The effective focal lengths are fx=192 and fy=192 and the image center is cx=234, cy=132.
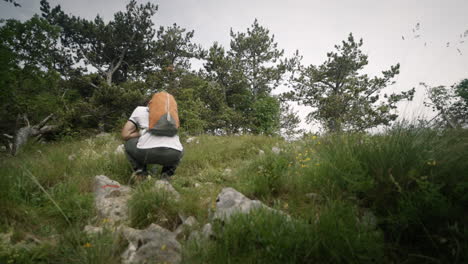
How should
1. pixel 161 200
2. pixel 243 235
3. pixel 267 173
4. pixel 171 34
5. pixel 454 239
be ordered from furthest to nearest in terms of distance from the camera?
pixel 171 34
pixel 267 173
pixel 161 200
pixel 243 235
pixel 454 239

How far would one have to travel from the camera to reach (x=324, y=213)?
1.43m

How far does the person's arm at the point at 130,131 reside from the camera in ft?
11.8

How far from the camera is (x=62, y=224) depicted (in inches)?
78.0

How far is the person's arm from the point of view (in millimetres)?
3596

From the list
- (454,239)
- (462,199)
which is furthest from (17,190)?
(462,199)

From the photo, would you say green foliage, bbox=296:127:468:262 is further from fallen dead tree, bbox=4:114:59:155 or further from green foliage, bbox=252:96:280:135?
green foliage, bbox=252:96:280:135

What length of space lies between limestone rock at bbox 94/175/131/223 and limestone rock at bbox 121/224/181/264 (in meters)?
0.55

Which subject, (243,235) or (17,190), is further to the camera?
(17,190)

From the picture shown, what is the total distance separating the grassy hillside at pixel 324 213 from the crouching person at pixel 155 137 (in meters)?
0.93

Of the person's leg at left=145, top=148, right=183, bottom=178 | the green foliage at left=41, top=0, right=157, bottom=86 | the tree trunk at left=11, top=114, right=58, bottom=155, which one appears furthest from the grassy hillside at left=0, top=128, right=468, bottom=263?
the green foliage at left=41, top=0, right=157, bottom=86

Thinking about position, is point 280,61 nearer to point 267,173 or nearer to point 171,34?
point 171,34

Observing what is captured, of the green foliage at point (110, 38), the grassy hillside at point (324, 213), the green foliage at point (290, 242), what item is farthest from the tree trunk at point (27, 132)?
the green foliage at point (290, 242)

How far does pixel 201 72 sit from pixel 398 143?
23163 mm

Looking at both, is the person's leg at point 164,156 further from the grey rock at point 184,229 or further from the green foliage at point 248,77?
the green foliage at point 248,77
